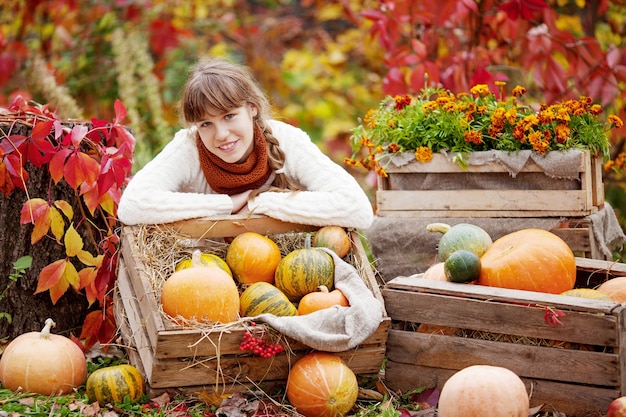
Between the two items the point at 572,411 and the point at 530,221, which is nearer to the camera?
the point at 572,411

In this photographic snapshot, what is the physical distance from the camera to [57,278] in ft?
11.4

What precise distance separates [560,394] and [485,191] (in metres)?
1.22

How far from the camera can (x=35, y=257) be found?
3.62 meters

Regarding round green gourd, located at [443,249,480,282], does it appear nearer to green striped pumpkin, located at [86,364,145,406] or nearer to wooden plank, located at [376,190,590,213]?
wooden plank, located at [376,190,590,213]

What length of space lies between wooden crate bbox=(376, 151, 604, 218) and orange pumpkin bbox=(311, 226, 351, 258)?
2.06 ft

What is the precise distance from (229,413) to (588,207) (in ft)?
6.44

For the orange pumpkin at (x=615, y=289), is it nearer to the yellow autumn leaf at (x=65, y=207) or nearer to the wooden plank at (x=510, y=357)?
the wooden plank at (x=510, y=357)

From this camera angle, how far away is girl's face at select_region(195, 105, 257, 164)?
3.42m

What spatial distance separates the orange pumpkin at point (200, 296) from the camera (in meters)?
→ 2.84

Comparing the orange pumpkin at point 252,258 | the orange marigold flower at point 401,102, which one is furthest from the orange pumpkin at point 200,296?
the orange marigold flower at point 401,102

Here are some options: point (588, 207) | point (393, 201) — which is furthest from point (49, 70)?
point (588, 207)

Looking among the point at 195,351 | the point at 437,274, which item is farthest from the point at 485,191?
the point at 195,351

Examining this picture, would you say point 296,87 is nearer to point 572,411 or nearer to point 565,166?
point 565,166

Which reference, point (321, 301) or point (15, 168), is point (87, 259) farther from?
point (321, 301)
